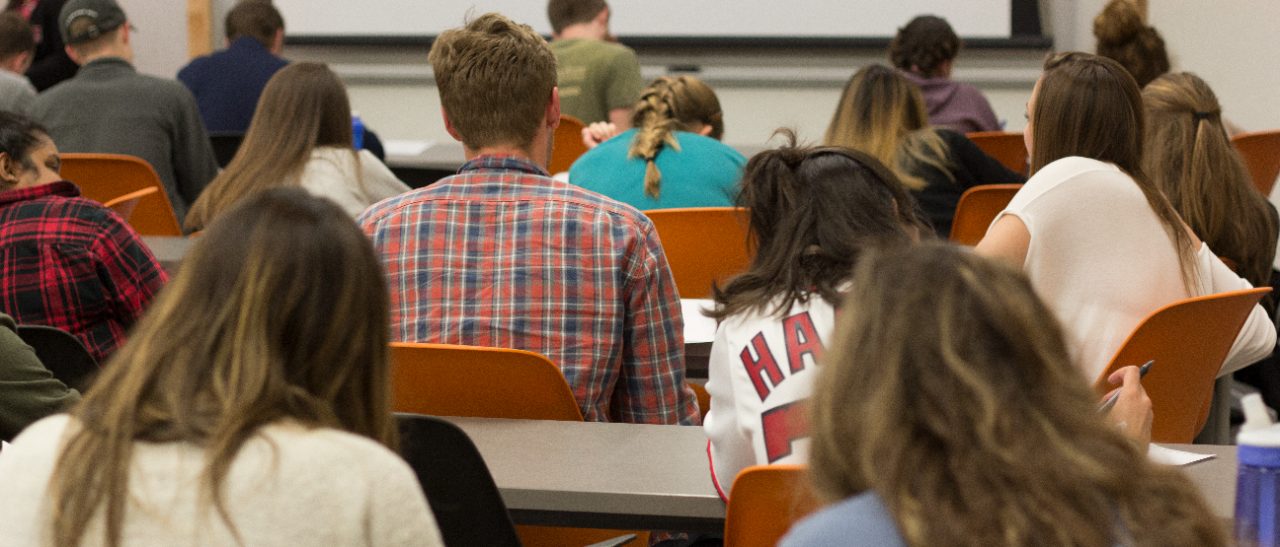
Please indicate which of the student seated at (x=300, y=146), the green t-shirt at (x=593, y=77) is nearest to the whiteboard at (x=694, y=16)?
the green t-shirt at (x=593, y=77)

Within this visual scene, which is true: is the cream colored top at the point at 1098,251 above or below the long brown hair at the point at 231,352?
below

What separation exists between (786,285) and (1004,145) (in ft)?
10.5

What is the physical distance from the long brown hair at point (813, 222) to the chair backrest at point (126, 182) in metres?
2.68

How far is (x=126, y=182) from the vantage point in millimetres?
4199

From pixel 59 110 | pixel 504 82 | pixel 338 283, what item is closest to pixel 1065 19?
pixel 59 110

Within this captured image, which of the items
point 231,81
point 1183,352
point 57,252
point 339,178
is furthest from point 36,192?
point 231,81

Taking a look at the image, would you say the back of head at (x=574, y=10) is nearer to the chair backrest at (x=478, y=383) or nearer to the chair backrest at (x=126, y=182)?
the chair backrest at (x=126, y=182)

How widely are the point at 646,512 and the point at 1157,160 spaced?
205 centimetres

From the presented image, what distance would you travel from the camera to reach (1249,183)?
10.8ft

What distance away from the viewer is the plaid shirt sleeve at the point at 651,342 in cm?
228

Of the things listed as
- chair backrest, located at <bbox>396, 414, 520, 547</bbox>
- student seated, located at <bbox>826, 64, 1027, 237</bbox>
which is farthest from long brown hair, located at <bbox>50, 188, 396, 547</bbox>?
student seated, located at <bbox>826, 64, 1027, 237</bbox>

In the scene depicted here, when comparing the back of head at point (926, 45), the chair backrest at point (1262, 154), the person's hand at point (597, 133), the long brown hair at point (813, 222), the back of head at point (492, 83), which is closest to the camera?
the long brown hair at point (813, 222)

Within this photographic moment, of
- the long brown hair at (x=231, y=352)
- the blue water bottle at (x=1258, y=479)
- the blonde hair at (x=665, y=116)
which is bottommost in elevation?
the blonde hair at (x=665, y=116)

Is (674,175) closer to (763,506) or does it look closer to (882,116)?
(882,116)
